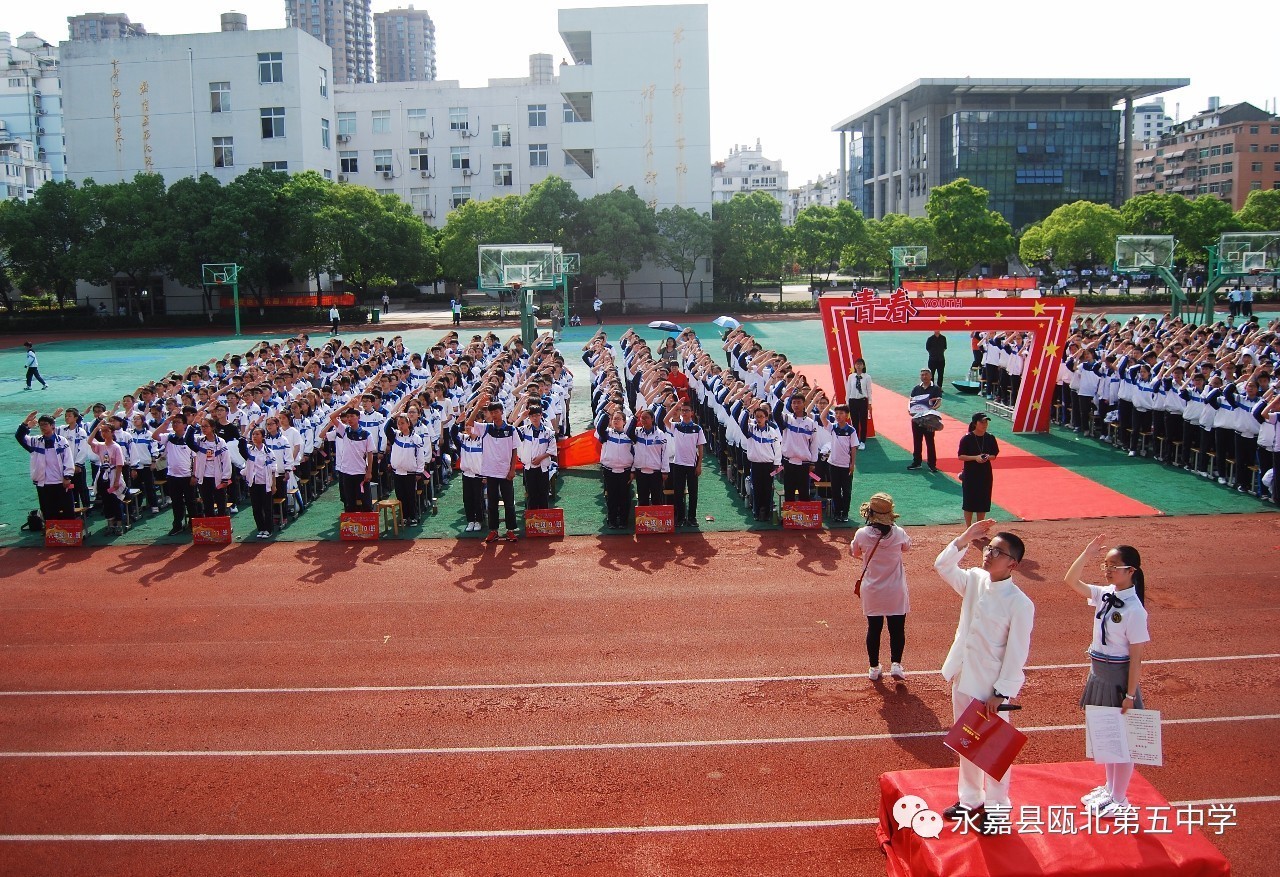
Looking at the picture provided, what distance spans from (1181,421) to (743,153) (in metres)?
140

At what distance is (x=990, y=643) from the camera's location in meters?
6.07

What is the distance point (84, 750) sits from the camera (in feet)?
26.9

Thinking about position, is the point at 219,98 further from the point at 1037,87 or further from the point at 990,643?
the point at 1037,87

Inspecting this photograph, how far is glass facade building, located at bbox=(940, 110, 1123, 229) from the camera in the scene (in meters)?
94.5

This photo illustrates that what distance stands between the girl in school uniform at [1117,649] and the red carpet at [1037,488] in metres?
8.83

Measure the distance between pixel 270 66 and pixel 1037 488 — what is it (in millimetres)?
55010

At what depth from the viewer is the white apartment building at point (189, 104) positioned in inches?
2282

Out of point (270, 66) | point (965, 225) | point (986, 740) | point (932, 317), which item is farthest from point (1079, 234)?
point (986, 740)

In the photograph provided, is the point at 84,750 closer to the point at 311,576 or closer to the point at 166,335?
the point at 311,576

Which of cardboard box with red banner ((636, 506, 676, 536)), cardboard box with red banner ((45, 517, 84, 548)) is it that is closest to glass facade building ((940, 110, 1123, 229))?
cardboard box with red banner ((636, 506, 676, 536))

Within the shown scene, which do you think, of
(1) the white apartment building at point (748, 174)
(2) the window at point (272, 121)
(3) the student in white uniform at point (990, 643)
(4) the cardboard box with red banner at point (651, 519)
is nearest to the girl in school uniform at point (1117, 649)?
(3) the student in white uniform at point (990, 643)

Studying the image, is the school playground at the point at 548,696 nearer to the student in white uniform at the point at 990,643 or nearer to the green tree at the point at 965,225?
the student in white uniform at the point at 990,643

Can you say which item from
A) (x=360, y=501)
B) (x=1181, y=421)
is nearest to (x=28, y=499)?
(x=360, y=501)

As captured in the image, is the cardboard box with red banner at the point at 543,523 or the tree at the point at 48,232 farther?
the tree at the point at 48,232
